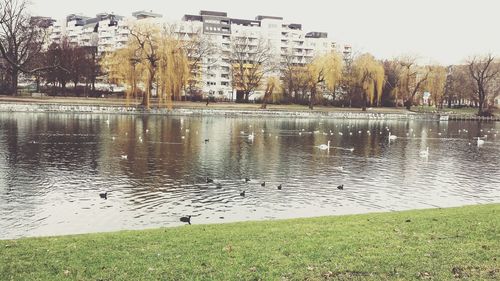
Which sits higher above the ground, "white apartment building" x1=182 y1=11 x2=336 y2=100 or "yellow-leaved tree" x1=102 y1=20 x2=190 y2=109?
"white apartment building" x1=182 y1=11 x2=336 y2=100

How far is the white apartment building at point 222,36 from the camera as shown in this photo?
443ft

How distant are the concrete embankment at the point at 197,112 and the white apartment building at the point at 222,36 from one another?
36.6 metres

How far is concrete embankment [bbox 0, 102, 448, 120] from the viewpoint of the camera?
71.0 m

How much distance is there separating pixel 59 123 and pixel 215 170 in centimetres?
3381

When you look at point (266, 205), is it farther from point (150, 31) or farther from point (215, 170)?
point (150, 31)

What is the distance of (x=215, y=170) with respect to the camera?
98.4ft

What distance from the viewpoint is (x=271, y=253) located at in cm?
1130

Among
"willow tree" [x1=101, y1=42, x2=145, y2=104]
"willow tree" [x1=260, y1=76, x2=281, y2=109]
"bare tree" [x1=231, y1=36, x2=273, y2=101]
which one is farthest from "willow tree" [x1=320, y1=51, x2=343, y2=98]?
"willow tree" [x1=101, y1=42, x2=145, y2=104]

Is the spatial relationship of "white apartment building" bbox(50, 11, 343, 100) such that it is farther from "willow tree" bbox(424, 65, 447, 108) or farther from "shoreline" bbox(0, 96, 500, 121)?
"willow tree" bbox(424, 65, 447, 108)

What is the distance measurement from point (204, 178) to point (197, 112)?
180ft

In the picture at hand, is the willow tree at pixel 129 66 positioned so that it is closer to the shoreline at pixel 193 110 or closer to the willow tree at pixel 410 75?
the shoreline at pixel 193 110

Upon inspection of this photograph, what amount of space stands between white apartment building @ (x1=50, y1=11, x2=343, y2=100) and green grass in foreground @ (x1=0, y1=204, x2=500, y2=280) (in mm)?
112528

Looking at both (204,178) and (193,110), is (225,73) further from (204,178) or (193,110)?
(204,178)

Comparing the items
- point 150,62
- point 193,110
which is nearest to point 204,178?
point 150,62
